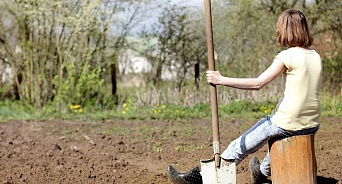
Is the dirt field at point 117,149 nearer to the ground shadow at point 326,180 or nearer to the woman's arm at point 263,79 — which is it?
the ground shadow at point 326,180

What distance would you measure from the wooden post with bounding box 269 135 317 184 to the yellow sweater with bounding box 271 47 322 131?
0.12 metres

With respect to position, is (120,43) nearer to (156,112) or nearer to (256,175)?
(156,112)

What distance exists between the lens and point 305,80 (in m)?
3.82

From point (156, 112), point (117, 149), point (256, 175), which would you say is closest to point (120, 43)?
point (156, 112)

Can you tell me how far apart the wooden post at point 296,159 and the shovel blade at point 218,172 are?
15.3 inches

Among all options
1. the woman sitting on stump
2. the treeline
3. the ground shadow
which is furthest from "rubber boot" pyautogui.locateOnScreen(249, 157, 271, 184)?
the treeline

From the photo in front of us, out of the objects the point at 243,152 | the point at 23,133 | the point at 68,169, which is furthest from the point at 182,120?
the point at 243,152

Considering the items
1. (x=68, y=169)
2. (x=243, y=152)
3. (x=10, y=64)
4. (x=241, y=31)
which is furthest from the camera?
(x=241, y=31)

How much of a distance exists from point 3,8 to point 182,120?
562cm

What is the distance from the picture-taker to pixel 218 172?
4.30 m

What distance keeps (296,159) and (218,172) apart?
0.64m

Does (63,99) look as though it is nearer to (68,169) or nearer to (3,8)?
(3,8)

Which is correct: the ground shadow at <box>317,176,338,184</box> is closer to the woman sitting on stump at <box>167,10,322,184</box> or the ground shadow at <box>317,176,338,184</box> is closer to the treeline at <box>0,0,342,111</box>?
the woman sitting on stump at <box>167,10,322,184</box>

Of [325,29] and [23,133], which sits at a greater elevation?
[325,29]
